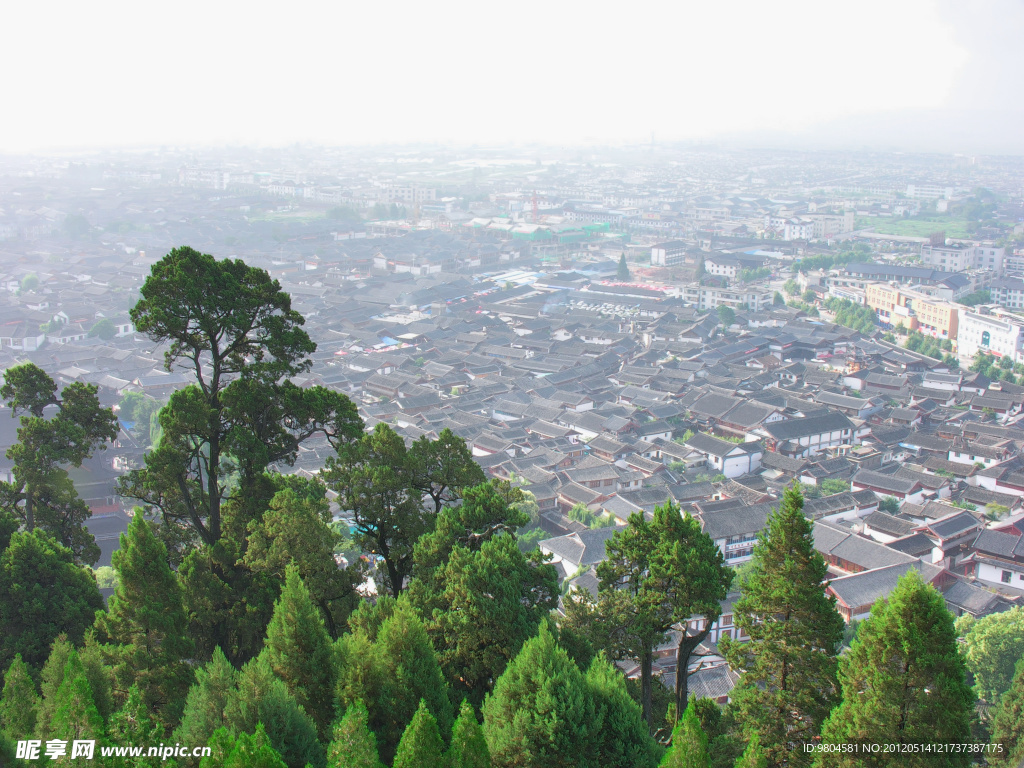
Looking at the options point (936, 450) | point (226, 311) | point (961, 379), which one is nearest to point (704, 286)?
point (961, 379)

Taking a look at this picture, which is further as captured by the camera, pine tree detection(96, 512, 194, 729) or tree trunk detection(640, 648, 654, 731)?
tree trunk detection(640, 648, 654, 731)

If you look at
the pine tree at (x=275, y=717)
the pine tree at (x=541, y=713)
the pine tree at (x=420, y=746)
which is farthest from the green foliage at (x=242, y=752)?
the pine tree at (x=541, y=713)

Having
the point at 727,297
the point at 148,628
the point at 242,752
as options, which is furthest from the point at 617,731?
the point at 727,297

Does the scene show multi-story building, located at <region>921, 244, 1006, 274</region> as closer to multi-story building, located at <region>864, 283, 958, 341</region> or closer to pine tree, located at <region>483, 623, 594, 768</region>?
→ multi-story building, located at <region>864, 283, 958, 341</region>

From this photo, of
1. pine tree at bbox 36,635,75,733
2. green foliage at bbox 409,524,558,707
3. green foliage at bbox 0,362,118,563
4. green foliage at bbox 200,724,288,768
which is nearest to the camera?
green foliage at bbox 200,724,288,768

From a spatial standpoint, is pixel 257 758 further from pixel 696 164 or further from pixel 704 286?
pixel 696 164

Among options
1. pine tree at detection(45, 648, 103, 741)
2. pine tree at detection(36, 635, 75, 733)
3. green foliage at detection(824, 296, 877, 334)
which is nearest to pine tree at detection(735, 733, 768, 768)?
pine tree at detection(45, 648, 103, 741)

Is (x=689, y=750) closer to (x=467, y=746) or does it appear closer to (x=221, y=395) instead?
(x=467, y=746)
